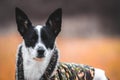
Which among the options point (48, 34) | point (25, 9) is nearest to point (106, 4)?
point (25, 9)

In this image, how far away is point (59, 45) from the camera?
1560 millimetres

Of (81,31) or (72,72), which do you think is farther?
(81,31)

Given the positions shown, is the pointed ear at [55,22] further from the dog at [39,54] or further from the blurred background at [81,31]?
the blurred background at [81,31]

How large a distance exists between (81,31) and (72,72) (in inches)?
11.9

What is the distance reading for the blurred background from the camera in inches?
62.3

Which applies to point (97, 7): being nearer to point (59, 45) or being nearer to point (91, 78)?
point (59, 45)

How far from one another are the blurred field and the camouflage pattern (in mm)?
201

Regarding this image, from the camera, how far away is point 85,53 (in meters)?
1.59

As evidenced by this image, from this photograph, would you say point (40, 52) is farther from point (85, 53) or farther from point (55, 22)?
point (85, 53)

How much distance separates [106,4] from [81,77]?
14.9 inches

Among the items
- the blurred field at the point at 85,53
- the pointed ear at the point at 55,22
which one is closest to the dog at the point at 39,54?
the pointed ear at the point at 55,22

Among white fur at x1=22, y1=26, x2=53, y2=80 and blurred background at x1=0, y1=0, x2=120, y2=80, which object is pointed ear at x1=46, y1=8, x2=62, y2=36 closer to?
white fur at x1=22, y1=26, x2=53, y2=80

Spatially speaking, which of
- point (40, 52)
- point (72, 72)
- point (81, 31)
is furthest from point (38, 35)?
point (81, 31)

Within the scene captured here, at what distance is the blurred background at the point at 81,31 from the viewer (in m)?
1.58
